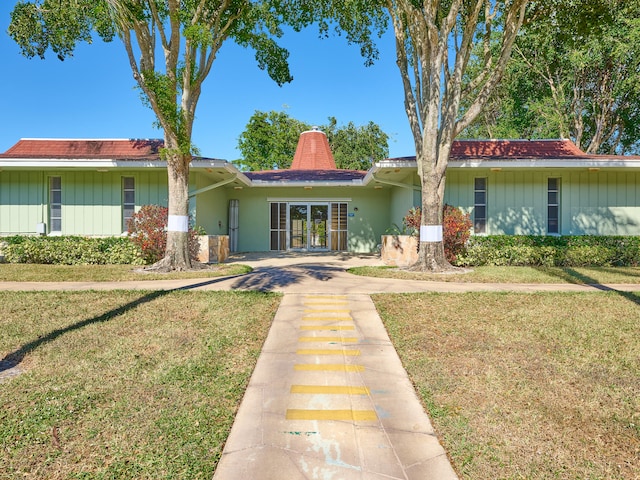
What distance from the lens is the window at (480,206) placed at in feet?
41.0

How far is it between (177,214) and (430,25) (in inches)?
288

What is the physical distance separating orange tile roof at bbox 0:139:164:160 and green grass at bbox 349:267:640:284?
899cm

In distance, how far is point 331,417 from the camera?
309cm

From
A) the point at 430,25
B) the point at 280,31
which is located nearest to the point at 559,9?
the point at 430,25

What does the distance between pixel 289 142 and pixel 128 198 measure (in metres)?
25.6

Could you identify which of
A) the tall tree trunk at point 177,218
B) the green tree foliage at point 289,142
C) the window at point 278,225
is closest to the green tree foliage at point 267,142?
the green tree foliage at point 289,142

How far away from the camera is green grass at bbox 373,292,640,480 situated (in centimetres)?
256

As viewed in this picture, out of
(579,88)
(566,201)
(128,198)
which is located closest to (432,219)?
(566,201)

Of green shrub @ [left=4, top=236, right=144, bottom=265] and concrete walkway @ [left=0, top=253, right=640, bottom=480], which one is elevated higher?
green shrub @ [left=4, top=236, right=144, bottom=265]

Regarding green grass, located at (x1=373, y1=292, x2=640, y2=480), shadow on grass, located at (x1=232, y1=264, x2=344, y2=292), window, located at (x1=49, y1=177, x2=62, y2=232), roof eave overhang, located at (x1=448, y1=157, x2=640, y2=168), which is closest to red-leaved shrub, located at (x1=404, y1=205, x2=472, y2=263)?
roof eave overhang, located at (x1=448, y1=157, x2=640, y2=168)

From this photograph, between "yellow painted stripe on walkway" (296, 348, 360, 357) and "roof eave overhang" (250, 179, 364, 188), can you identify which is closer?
"yellow painted stripe on walkway" (296, 348, 360, 357)

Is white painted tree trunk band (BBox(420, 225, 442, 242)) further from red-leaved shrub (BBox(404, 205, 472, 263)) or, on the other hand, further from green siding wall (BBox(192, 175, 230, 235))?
green siding wall (BBox(192, 175, 230, 235))

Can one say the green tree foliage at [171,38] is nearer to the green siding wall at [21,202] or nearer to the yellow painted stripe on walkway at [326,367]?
the green siding wall at [21,202]

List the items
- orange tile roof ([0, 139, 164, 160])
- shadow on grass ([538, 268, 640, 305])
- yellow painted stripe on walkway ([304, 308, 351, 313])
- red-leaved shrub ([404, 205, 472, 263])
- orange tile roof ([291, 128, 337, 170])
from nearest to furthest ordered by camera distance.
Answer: yellow painted stripe on walkway ([304, 308, 351, 313]), shadow on grass ([538, 268, 640, 305]), red-leaved shrub ([404, 205, 472, 263]), orange tile roof ([0, 139, 164, 160]), orange tile roof ([291, 128, 337, 170])
